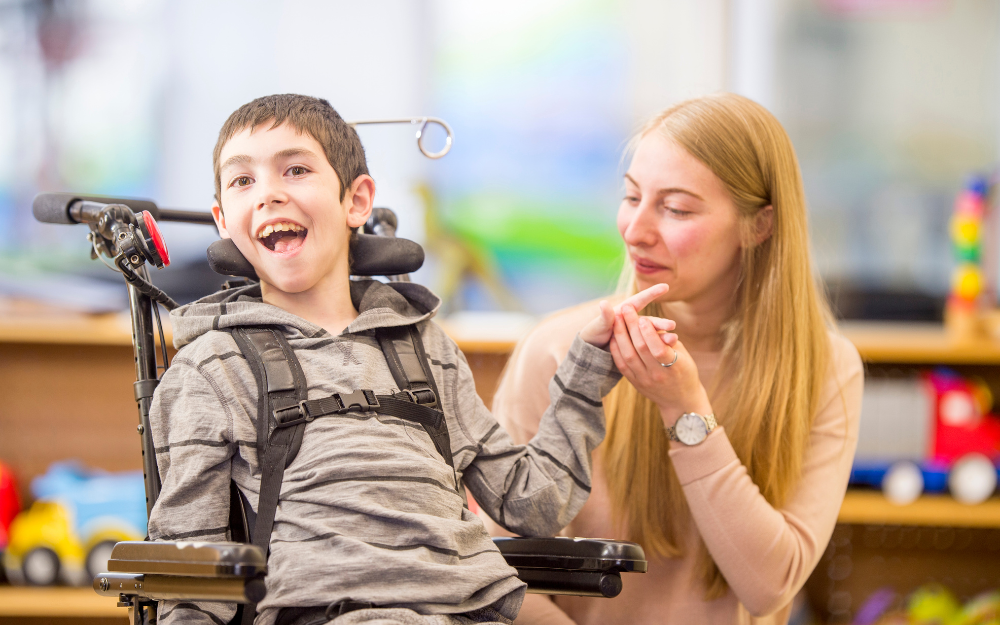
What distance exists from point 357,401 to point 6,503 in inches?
65.6

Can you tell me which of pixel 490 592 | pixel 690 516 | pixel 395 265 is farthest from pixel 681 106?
pixel 490 592

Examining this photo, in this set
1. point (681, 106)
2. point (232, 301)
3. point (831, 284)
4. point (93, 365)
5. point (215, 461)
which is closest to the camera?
point (215, 461)

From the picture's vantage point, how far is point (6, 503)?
86.4 inches

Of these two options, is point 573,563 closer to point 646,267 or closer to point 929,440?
point 646,267

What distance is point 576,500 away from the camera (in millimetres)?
1141

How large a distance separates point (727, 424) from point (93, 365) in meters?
1.77

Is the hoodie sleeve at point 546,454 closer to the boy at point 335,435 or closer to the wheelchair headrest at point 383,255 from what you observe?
the boy at point 335,435

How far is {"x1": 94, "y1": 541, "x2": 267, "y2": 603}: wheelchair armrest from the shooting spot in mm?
808

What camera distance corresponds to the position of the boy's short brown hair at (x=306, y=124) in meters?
1.01

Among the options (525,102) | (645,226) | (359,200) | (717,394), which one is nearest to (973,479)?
(717,394)

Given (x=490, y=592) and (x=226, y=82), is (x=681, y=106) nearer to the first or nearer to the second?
(x=490, y=592)

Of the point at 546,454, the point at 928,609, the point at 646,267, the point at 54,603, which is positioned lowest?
the point at 928,609

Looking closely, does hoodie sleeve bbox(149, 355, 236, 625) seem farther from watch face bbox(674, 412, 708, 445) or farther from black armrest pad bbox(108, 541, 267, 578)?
watch face bbox(674, 412, 708, 445)

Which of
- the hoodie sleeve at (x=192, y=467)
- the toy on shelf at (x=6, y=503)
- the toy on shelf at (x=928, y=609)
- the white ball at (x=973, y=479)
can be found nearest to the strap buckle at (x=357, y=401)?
the hoodie sleeve at (x=192, y=467)
